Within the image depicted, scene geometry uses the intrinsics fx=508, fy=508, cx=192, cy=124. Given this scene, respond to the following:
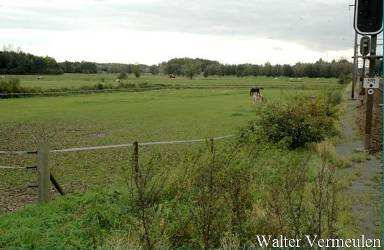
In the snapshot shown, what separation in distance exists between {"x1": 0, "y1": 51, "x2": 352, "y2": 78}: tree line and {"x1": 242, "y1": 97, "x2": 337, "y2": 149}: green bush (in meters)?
87.2

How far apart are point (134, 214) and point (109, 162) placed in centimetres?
689

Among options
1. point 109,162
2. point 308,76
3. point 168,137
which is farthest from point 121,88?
point 308,76

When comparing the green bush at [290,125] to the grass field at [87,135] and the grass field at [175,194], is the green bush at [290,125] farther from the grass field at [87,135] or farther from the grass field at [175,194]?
the grass field at [87,135]

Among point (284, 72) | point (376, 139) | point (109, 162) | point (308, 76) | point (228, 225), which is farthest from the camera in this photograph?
point (284, 72)

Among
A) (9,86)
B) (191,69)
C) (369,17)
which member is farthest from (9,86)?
(191,69)

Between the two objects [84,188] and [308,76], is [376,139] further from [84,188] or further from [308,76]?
[308,76]

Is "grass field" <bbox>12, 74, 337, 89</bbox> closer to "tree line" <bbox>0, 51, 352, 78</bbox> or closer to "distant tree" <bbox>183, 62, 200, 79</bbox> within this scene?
"tree line" <bbox>0, 51, 352, 78</bbox>

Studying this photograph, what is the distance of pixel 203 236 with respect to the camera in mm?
5289

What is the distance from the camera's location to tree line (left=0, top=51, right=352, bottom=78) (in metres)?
101

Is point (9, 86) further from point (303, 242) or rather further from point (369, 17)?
point (303, 242)

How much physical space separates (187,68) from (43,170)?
148 meters

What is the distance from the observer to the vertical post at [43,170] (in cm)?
817

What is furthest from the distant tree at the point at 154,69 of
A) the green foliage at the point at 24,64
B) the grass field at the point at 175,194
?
the grass field at the point at 175,194

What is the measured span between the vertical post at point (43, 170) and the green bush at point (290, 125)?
7305mm
